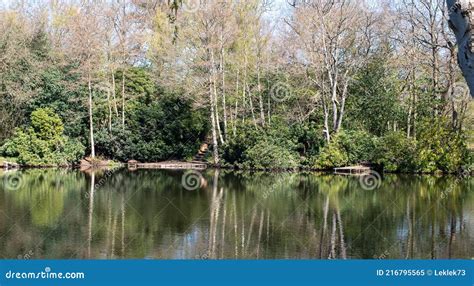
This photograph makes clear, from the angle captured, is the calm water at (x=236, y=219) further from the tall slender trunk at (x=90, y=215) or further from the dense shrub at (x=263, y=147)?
the dense shrub at (x=263, y=147)

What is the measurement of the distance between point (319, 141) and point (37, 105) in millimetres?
15712

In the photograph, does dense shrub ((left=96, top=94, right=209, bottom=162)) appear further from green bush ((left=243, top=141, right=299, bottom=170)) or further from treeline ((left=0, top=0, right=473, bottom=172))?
green bush ((left=243, top=141, right=299, bottom=170))

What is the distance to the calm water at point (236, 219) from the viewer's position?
33.9 feet

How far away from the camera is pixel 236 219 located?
45.9ft

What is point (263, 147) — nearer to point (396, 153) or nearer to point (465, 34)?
point (396, 153)

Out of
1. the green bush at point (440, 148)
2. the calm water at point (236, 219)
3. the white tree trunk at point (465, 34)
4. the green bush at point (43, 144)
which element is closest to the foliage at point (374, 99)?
the green bush at point (440, 148)

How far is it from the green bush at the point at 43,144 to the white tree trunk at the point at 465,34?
100 ft

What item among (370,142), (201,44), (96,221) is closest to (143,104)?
(201,44)

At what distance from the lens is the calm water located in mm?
10344

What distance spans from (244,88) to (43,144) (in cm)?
1118

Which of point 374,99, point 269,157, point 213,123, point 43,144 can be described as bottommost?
point 269,157

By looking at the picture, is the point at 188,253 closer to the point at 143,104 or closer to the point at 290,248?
the point at 290,248

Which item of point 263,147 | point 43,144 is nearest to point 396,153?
point 263,147

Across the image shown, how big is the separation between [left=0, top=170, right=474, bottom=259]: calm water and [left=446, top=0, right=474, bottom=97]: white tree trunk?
6.65 meters
